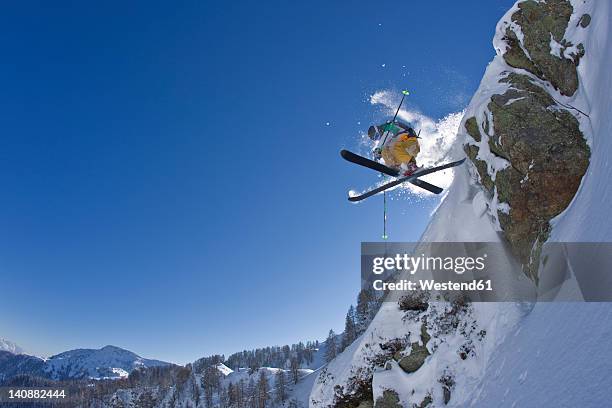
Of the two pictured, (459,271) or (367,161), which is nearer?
(367,161)

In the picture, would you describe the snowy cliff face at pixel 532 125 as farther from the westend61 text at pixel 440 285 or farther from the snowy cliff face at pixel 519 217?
the westend61 text at pixel 440 285

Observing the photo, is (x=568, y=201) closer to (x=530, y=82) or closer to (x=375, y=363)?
(x=530, y=82)

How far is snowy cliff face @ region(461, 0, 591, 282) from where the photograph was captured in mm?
11117

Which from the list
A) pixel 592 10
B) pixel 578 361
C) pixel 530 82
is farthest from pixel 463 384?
pixel 592 10

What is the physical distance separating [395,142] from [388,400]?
983 cm

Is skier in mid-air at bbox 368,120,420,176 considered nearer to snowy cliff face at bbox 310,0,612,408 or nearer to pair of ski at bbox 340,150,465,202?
pair of ski at bbox 340,150,465,202

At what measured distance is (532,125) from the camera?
38.8 feet

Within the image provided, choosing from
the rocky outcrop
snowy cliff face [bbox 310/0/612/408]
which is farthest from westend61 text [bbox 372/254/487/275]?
the rocky outcrop

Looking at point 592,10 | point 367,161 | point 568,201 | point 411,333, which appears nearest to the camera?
point 568,201

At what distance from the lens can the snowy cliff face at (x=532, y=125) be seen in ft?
36.5

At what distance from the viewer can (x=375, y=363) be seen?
1670cm

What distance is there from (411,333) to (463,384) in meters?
4.28

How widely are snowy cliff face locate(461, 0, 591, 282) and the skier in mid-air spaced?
8.86 ft

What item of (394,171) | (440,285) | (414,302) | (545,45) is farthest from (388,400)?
(545,45)
